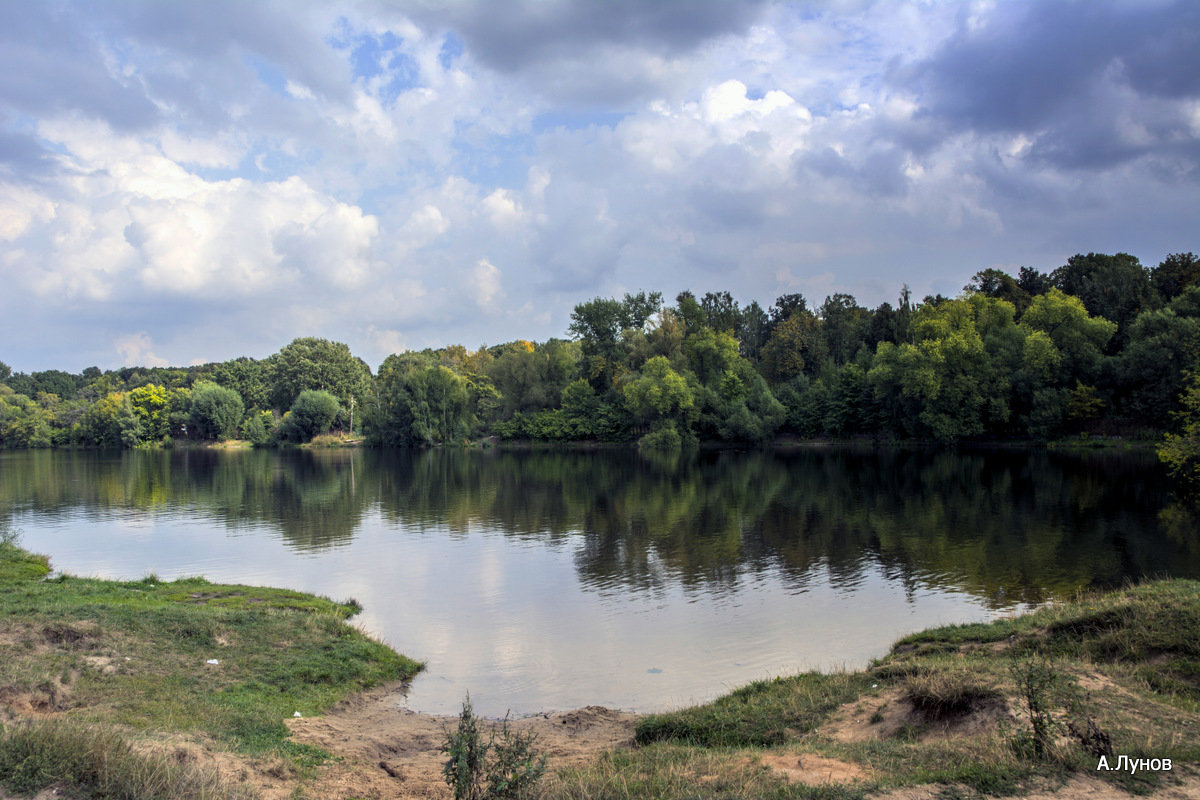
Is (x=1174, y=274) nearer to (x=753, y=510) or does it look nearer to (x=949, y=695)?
(x=753, y=510)

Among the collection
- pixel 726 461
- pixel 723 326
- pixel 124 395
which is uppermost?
pixel 723 326

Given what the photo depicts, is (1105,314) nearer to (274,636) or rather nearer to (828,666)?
(828,666)

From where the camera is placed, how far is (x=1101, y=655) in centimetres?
1176

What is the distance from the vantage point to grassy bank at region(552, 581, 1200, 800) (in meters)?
7.14

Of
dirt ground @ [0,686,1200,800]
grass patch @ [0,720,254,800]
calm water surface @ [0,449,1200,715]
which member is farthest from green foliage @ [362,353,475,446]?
grass patch @ [0,720,254,800]

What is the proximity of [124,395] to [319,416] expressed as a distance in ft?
126

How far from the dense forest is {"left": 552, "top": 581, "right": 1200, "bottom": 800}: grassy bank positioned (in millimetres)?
22047

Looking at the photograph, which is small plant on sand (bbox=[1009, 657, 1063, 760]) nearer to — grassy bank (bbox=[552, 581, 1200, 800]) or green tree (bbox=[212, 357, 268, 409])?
grassy bank (bbox=[552, 581, 1200, 800])

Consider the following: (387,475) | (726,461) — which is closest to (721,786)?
(387,475)

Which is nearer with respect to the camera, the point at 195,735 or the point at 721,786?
the point at 721,786

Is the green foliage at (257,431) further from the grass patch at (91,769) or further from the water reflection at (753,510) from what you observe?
the grass patch at (91,769)

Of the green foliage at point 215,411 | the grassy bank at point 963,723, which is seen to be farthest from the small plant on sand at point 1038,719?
the green foliage at point 215,411

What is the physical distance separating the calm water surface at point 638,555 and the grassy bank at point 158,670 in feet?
6.42

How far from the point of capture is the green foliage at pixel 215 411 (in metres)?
125
